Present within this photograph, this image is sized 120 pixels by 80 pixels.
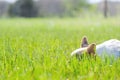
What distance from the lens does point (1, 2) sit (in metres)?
60.1

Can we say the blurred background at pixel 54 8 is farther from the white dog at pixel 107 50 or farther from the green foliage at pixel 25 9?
the white dog at pixel 107 50

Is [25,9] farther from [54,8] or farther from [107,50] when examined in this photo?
[107,50]

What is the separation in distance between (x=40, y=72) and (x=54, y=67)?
0.28m

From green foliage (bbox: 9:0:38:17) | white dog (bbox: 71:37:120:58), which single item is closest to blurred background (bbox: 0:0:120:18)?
green foliage (bbox: 9:0:38:17)

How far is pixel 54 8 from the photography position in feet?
174

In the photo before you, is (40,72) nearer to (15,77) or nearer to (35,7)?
(15,77)

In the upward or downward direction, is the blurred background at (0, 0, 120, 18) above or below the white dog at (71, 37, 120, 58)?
below

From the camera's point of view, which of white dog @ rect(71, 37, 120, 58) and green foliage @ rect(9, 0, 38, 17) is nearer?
white dog @ rect(71, 37, 120, 58)

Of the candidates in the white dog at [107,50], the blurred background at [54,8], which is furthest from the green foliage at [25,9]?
the white dog at [107,50]

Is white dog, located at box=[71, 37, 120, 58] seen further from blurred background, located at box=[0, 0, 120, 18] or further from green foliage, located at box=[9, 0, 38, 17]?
green foliage, located at box=[9, 0, 38, 17]

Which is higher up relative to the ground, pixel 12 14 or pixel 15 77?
pixel 15 77

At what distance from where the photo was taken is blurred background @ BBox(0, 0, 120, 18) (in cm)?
3672

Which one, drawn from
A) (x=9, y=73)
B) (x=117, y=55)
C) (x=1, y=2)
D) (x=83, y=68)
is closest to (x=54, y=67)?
(x=83, y=68)

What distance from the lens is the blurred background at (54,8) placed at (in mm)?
36719
